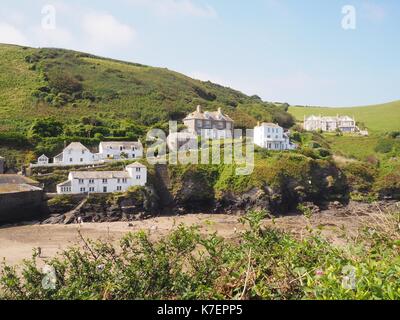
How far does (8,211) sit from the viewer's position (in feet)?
122

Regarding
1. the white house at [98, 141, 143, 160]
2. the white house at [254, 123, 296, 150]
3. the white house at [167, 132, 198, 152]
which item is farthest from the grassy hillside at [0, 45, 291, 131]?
the white house at [254, 123, 296, 150]

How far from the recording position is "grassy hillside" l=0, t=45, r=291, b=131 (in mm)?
67688

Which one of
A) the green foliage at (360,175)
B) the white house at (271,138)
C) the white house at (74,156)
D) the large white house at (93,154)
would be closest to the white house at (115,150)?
the large white house at (93,154)

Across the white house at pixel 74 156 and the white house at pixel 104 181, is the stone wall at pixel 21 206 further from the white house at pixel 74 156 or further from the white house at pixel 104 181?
the white house at pixel 74 156

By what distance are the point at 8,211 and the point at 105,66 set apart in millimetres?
64287

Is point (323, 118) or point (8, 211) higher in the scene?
point (323, 118)

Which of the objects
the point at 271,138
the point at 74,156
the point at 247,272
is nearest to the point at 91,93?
the point at 74,156

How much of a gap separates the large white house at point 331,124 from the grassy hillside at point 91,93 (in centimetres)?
835

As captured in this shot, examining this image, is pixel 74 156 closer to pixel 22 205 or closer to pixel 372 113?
pixel 22 205

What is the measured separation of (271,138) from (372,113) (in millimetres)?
58746

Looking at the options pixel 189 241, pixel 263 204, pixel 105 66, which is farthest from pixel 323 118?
pixel 189 241
